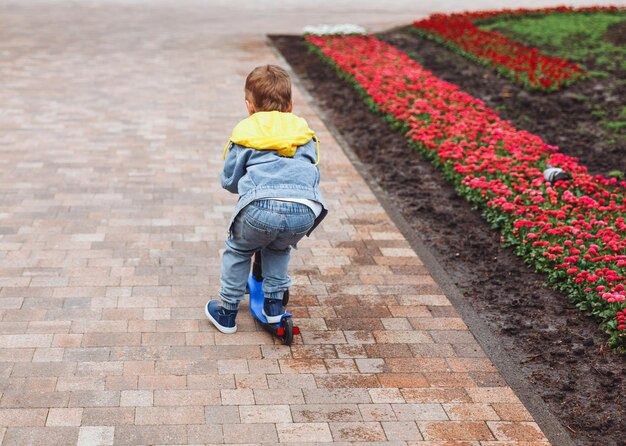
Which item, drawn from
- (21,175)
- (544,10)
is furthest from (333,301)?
(544,10)

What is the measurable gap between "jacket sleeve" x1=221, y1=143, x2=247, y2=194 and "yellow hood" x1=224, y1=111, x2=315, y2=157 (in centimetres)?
7

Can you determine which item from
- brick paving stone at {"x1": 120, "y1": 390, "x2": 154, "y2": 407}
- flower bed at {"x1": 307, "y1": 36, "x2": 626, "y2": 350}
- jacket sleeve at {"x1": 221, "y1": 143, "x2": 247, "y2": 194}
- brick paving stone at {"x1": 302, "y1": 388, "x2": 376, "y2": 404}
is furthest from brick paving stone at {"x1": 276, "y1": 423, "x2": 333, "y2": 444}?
flower bed at {"x1": 307, "y1": 36, "x2": 626, "y2": 350}

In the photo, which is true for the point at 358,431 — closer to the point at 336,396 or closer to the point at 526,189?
the point at 336,396

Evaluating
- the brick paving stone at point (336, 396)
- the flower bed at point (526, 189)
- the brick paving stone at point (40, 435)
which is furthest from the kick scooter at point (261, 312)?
the flower bed at point (526, 189)

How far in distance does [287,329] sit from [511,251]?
2.29 m

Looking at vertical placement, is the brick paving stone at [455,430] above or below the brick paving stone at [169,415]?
above

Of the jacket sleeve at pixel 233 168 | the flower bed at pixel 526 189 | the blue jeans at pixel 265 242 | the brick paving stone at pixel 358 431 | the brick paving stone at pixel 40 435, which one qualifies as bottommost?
the flower bed at pixel 526 189

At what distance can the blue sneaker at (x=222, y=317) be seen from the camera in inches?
184

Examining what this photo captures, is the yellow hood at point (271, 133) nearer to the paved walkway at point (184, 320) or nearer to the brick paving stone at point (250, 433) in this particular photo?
the paved walkway at point (184, 320)

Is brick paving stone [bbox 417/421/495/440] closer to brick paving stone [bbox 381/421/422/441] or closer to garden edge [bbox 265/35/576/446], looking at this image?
brick paving stone [bbox 381/421/422/441]

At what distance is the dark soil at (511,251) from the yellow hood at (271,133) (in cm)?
172

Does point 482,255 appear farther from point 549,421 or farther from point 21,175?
point 21,175

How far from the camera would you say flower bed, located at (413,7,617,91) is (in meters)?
11.3

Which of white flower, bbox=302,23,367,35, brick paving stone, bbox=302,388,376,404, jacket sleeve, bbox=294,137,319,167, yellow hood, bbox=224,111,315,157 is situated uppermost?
yellow hood, bbox=224,111,315,157
